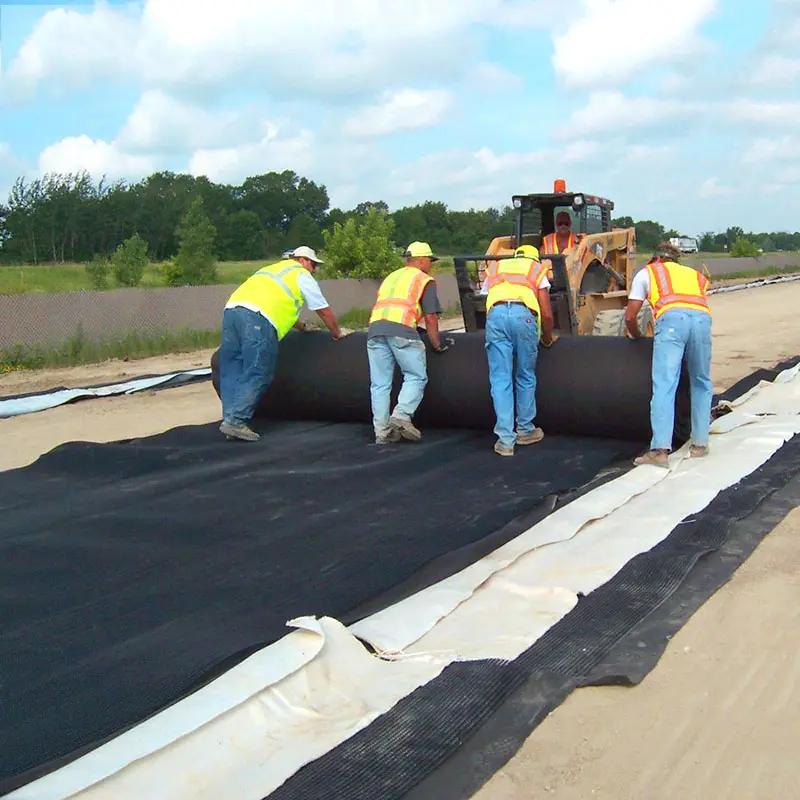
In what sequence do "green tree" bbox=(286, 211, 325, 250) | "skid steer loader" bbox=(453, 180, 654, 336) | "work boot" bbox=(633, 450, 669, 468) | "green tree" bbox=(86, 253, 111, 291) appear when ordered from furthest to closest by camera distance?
1. "green tree" bbox=(286, 211, 325, 250)
2. "green tree" bbox=(86, 253, 111, 291)
3. "skid steer loader" bbox=(453, 180, 654, 336)
4. "work boot" bbox=(633, 450, 669, 468)

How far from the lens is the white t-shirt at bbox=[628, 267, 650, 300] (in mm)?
5957

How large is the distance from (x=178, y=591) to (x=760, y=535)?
2.83 metres

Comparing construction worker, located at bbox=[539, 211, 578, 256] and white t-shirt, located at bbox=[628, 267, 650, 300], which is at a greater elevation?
construction worker, located at bbox=[539, 211, 578, 256]

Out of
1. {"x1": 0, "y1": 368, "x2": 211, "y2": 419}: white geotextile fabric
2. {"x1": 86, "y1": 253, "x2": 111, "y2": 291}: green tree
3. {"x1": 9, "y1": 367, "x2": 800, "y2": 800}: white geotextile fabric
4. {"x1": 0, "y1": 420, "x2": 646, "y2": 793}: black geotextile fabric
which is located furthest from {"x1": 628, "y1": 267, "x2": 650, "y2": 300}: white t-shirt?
{"x1": 86, "y1": 253, "x2": 111, "y2": 291}: green tree

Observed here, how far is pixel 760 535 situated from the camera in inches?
→ 176

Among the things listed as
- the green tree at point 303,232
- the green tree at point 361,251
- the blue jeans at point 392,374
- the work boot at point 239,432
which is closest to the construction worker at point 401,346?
the blue jeans at point 392,374

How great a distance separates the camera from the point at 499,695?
2.93 meters

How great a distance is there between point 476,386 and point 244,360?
5.62 ft

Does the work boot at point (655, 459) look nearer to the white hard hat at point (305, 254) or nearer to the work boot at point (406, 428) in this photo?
the work boot at point (406, 428)

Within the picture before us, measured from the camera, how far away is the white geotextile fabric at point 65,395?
892 centimetres

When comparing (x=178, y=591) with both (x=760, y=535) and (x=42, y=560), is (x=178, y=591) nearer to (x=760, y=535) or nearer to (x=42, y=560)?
(x=42, y=560)

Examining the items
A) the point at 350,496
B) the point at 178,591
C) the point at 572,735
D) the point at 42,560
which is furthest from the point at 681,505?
the point at 42,560

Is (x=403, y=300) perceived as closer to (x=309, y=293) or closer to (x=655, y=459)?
(x=309, y=293)

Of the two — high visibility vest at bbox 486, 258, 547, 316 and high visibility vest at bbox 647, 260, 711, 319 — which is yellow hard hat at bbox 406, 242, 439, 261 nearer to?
high visibility vest at bbox 486, 258, 547, 316
